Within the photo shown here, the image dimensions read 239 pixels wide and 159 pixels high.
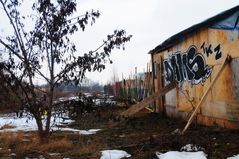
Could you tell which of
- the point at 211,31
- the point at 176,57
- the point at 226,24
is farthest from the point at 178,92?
the point at 226,24

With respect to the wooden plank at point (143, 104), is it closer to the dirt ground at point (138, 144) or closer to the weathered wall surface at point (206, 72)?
the weathered wall surface at point (206, 72)

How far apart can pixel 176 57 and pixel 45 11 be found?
630 cm

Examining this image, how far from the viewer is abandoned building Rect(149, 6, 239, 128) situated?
10.1m

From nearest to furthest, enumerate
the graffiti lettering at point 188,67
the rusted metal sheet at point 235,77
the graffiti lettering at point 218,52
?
the rusted metal sheet at point 235,77
the graffiti lettering at point 218,52
the graffiti lettering at point 188,67

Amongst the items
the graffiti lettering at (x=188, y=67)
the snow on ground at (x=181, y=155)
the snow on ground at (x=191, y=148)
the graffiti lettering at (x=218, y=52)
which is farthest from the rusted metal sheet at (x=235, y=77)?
the snow on ground at (x=181, y=155)

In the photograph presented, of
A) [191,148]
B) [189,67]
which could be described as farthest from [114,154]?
[189,67]

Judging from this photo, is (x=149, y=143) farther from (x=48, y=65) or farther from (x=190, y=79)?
(x=190, y=79)

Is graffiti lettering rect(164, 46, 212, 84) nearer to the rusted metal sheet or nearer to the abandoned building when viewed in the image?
the abandoned building

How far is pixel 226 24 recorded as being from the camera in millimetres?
10328

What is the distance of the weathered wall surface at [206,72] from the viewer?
1014cm

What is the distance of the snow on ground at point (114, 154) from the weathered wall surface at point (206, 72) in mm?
3461

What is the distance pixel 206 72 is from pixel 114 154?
499 cm

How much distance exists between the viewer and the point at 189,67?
44.0ft

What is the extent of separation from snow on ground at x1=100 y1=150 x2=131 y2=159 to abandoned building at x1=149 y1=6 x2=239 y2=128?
3.17 meters
